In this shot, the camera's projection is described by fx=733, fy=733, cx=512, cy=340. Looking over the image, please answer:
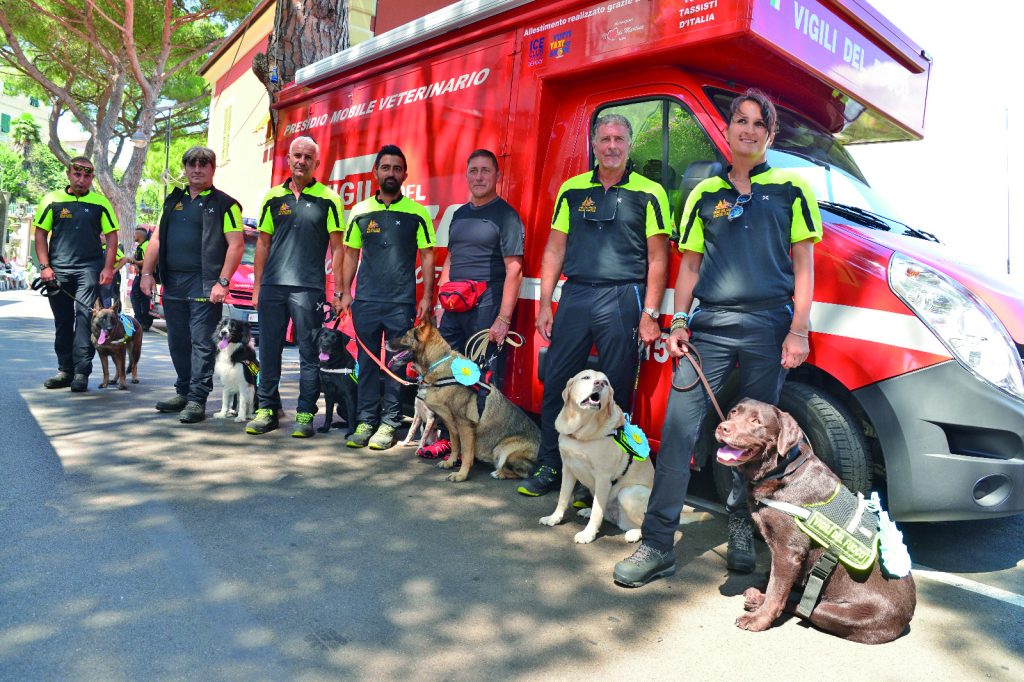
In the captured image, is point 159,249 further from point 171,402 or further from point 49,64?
point 49,64

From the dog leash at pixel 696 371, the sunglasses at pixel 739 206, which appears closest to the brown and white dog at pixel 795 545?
the dog leash at pixel 696 371

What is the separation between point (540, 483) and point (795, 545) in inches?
74.4

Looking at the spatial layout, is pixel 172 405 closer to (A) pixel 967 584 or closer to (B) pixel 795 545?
(B) pixel 795 545

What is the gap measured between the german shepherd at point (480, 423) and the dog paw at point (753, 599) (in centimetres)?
194

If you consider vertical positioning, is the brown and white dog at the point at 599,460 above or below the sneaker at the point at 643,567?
above

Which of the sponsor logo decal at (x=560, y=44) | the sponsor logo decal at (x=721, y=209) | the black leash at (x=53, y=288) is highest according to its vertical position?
the sponsor logo decal at (x=560, y=44)

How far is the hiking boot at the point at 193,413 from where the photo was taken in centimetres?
572

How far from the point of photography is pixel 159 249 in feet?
19.9

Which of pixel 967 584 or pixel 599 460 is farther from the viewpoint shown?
pixel 599 460

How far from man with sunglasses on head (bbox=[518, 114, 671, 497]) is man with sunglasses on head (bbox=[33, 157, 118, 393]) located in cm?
477

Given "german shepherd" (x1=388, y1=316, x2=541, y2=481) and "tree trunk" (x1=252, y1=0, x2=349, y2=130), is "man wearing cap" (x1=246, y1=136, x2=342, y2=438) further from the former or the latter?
"tree trunk" (x1=252, y1=0, x2=349, y2=130)

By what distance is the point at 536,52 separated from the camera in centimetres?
463

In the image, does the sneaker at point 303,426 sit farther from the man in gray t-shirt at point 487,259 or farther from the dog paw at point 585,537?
the dog paw at point 585,537

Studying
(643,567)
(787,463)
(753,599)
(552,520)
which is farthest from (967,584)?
(552,520)
